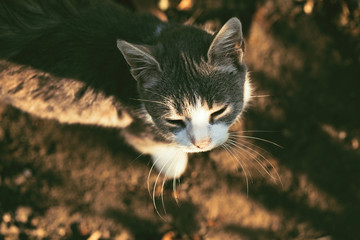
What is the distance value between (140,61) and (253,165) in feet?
5.18

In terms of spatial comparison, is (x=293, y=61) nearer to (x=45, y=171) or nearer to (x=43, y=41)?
(x=43, y=41)

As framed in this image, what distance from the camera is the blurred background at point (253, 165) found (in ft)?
8.84

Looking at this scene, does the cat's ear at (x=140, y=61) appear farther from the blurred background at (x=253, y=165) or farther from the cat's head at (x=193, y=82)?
the blurred background at (x=253, y=165)

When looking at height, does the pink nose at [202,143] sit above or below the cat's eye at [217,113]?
below

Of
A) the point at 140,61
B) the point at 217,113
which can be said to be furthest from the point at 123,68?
the point at 217,113

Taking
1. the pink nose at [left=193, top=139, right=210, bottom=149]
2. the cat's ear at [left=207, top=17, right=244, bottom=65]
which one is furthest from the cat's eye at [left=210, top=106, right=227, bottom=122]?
the cat's ear at [left=207, top=17, right=244, bottom=65]

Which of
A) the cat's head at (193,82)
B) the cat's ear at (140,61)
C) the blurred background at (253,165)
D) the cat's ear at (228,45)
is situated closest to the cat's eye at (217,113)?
the cat's head at (193,82)

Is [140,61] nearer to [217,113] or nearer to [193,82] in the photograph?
[193,82]

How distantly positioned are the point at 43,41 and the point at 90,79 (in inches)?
14.1

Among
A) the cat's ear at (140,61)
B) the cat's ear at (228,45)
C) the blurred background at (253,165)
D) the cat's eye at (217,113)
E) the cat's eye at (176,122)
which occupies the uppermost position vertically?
the cat's ear at (228,45)

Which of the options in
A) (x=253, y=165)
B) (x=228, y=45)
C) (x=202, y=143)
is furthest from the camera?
(x=253, y=165)

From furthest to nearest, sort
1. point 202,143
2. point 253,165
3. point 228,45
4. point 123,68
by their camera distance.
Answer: point 253,165
point 123,68
point 202,143
point 228,45

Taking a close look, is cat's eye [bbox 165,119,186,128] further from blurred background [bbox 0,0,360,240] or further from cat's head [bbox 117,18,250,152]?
blurred background [bbox 0,0,360,240]

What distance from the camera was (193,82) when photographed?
1705 millimetres
